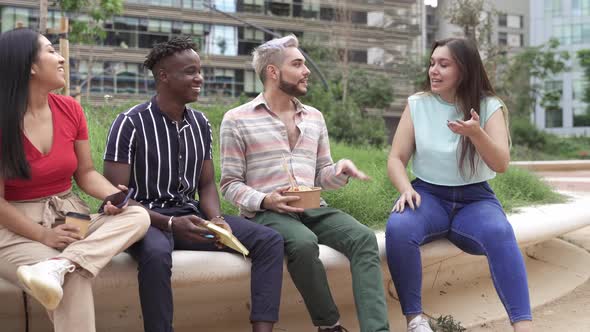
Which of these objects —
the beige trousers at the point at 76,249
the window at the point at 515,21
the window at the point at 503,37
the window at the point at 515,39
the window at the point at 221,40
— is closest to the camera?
the beige trousers at the point at 76,249

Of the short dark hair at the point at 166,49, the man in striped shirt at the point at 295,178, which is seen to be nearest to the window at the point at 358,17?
the man in striped shirt at the point at 295,178

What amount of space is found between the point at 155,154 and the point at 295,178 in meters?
0.73

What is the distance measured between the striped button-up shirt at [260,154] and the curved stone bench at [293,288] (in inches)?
17.0

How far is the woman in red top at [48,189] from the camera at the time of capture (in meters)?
2.62

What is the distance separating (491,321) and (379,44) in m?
45.8

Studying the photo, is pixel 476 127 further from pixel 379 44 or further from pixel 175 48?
pixel 379 44

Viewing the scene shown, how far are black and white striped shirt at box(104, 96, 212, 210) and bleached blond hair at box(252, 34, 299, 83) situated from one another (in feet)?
2.05

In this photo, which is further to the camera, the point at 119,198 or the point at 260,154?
the point at 260,154

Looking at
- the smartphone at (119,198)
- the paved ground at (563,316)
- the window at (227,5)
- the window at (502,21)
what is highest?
the window at (502,21)

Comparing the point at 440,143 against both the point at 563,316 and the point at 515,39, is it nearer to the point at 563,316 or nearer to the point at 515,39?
the point at 563,316

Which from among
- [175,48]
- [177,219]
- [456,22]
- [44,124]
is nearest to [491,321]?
[177,219]

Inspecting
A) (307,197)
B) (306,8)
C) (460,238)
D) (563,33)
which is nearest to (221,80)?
(306,8)

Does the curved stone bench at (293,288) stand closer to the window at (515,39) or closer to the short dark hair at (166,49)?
the short dark hair at (166,49)

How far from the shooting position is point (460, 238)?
139 inches
